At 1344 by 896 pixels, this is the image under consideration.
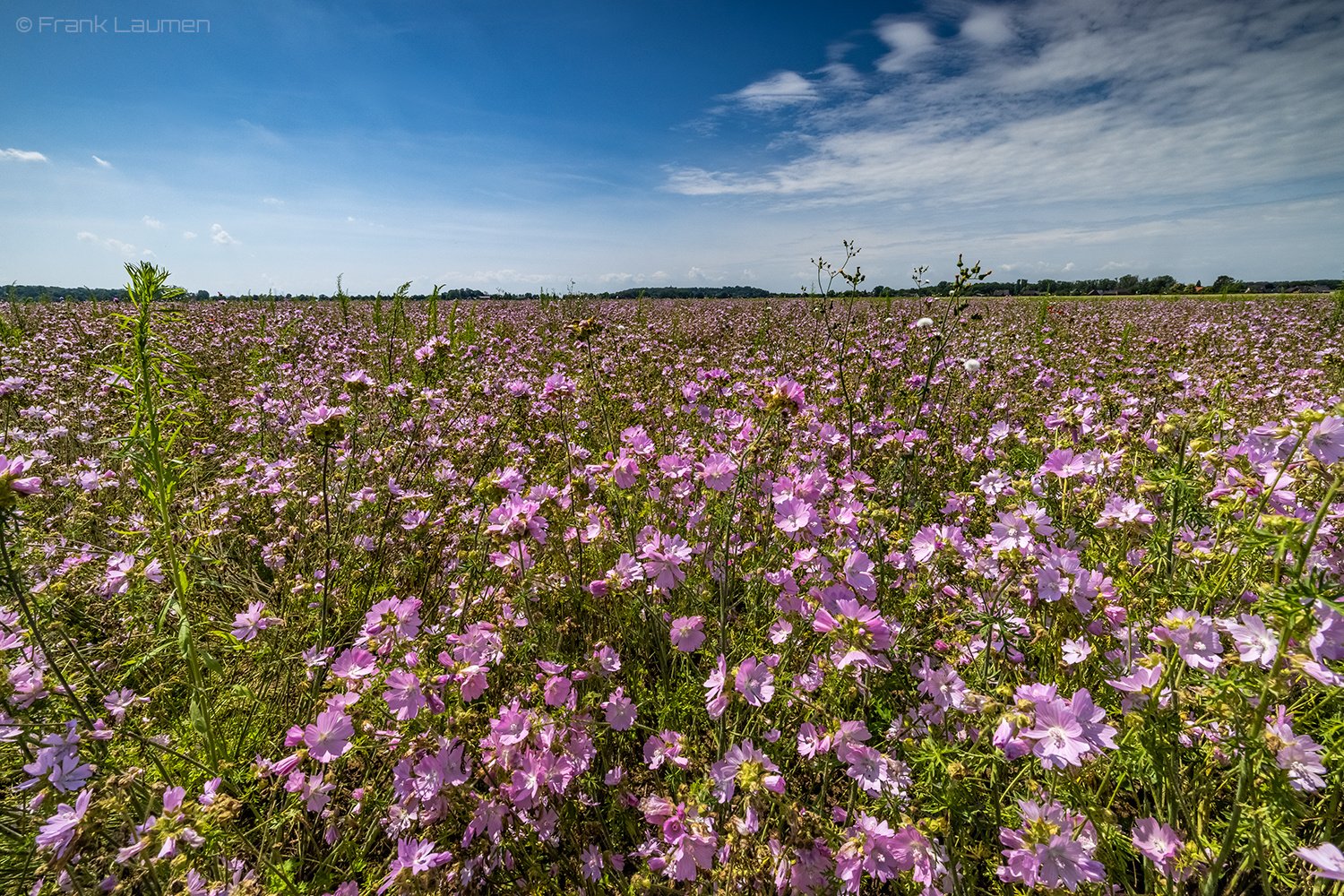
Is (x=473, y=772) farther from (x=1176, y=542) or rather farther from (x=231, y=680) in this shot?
(x=1176, y=542)

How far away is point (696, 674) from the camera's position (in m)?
2.49

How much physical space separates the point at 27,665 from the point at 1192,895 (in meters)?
3.70

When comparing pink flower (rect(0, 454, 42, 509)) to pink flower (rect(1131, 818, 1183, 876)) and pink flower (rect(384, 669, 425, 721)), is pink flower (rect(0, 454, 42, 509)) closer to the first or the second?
pink flower (rect(384, 669, 425, 721))

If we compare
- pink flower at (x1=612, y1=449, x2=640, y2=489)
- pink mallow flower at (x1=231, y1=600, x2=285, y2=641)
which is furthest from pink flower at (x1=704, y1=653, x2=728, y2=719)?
pink mallow flower at (x1=231, y1=600, x2=285, y2=641)

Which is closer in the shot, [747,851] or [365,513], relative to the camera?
[747,851]

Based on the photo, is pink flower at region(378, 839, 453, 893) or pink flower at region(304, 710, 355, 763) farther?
pink flower at region(304, 710, 355, 763)

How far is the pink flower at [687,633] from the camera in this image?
6.53 ft

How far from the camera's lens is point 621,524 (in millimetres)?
2982

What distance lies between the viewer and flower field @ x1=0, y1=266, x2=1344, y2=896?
54.7 inches

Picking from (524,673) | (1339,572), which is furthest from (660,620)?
(1339,572)

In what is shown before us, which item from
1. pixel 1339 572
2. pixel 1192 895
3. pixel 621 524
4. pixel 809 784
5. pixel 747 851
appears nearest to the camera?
pixel 747 851

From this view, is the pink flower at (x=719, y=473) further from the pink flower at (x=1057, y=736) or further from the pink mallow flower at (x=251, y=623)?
the pink mallow flower at (x=251, y=623)

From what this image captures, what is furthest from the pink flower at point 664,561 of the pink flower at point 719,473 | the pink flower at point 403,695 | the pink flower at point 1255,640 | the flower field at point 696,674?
the pink flower at point 1255,640

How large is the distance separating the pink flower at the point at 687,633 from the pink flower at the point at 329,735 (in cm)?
107
